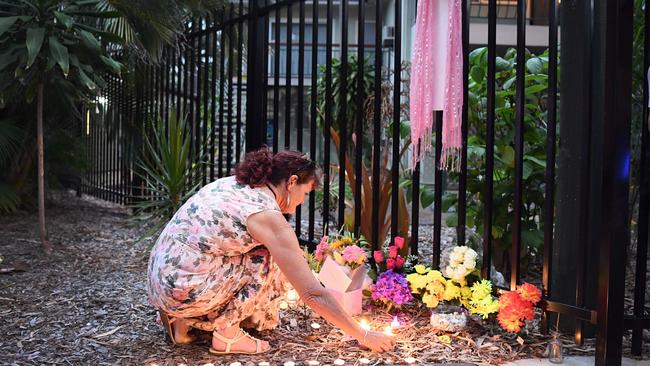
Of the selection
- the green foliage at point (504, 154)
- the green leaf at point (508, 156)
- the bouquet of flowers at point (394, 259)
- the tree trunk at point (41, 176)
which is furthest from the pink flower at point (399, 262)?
the tree trunk at point (41, 176)

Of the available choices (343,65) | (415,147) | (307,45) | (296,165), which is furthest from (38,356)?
(307,45)

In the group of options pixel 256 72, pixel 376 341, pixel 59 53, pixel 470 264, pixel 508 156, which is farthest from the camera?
pixel 256 72

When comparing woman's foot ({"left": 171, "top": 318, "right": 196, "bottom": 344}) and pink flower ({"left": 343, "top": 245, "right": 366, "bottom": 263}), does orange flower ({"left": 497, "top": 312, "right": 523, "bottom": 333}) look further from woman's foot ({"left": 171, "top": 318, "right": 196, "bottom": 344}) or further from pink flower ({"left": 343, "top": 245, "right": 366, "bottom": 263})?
woman's foot ({"left": 171, "top": 318, "right": 196, "bottom": 344})

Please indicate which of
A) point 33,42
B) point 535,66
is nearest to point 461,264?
point 535,66

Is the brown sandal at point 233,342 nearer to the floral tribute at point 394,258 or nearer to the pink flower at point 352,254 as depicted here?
the pink flower at point 352,254

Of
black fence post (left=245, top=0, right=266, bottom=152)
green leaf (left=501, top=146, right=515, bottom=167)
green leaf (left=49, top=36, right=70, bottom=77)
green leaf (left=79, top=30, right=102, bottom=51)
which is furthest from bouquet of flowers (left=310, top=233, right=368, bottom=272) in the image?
green leaf (left=79, top=30, right=102, bottom=51)

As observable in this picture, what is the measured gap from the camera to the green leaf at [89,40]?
4.91m

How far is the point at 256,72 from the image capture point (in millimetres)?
5270

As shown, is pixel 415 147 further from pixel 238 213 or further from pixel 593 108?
pixel 238 213

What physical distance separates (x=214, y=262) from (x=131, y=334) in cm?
74

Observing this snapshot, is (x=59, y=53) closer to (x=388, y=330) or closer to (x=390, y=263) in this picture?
(x=390, y=263)

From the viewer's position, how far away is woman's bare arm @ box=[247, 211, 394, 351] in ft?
8.81

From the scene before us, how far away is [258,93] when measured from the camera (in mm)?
5270

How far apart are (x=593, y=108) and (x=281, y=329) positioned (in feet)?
6.15
